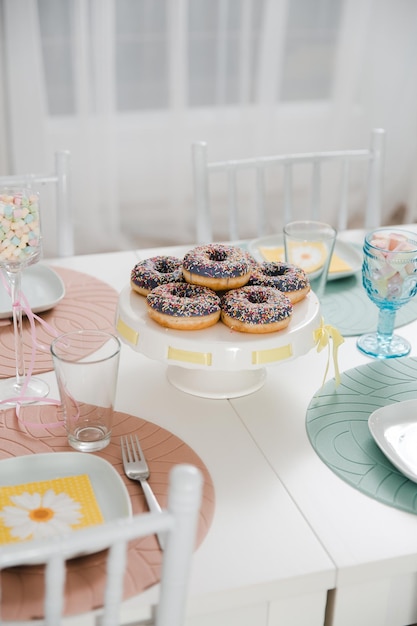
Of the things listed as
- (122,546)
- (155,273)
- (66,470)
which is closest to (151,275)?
(155,273)

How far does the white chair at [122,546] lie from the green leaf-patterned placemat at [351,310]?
73 centimetres

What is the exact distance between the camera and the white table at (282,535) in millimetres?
858

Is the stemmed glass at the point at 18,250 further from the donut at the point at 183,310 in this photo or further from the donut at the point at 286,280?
the donut at the point at 286,280

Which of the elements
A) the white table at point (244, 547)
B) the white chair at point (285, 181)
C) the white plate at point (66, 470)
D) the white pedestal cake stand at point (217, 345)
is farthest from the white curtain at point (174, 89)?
the white plate at point (66, 470)

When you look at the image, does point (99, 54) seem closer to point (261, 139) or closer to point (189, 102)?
point (189, 102)

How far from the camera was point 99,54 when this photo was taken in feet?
8.92

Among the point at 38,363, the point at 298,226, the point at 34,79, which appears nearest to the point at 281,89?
the point at 34,79

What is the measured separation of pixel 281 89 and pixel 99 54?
0.71 meters

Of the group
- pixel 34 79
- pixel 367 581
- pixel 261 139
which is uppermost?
pixel 34 79

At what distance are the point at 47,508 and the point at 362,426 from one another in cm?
45

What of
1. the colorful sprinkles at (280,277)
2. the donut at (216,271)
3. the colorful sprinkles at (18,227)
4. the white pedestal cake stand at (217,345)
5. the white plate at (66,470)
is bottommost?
the white plate at (66,470)

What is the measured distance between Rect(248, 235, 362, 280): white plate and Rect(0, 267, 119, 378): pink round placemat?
318 millimetres

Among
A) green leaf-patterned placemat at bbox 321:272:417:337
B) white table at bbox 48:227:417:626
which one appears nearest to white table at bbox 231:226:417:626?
white table at bbox 48:227:417:626

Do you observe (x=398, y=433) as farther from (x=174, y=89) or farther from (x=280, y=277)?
(x=174, y=89)
